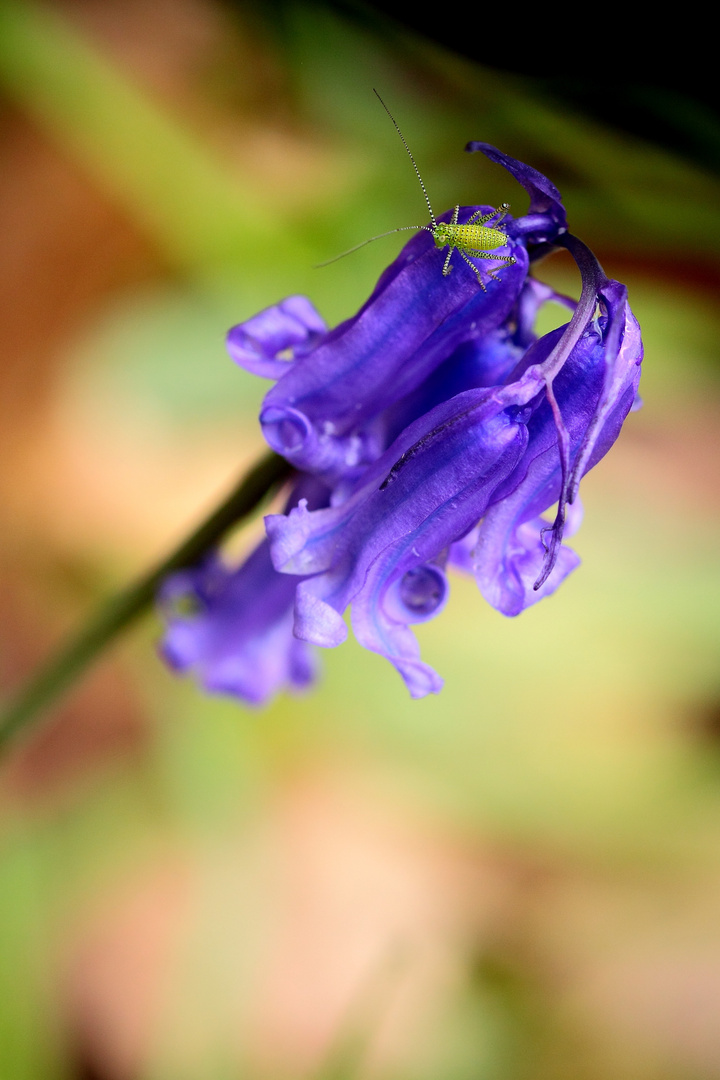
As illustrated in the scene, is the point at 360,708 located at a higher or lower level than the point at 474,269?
lower

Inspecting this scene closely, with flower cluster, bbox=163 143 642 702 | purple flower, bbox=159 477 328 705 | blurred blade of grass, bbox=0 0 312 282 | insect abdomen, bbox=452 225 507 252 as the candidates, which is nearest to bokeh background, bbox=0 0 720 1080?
blurred blade of grass, bbox=0 0 312 282

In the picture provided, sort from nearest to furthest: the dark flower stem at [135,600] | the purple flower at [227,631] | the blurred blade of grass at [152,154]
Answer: the dark flower stem at [135,600] → the purple flower at [227,631] → the blurred blade of grass at [152,154]

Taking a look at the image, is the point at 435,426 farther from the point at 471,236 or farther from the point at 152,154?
the point at 152,154

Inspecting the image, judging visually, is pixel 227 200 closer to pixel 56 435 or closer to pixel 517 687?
pixel 56 435

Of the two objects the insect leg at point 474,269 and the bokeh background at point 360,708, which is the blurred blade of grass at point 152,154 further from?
the insect leg at point 474,269

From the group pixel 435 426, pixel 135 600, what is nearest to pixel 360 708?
pixel 135 600

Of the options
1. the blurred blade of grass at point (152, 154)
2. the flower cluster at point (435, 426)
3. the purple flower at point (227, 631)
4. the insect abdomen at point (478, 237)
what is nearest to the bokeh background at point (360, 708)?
the blurred blade of grass at point (152, 154)

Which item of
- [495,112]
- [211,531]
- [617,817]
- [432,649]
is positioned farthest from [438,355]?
[617,817]
